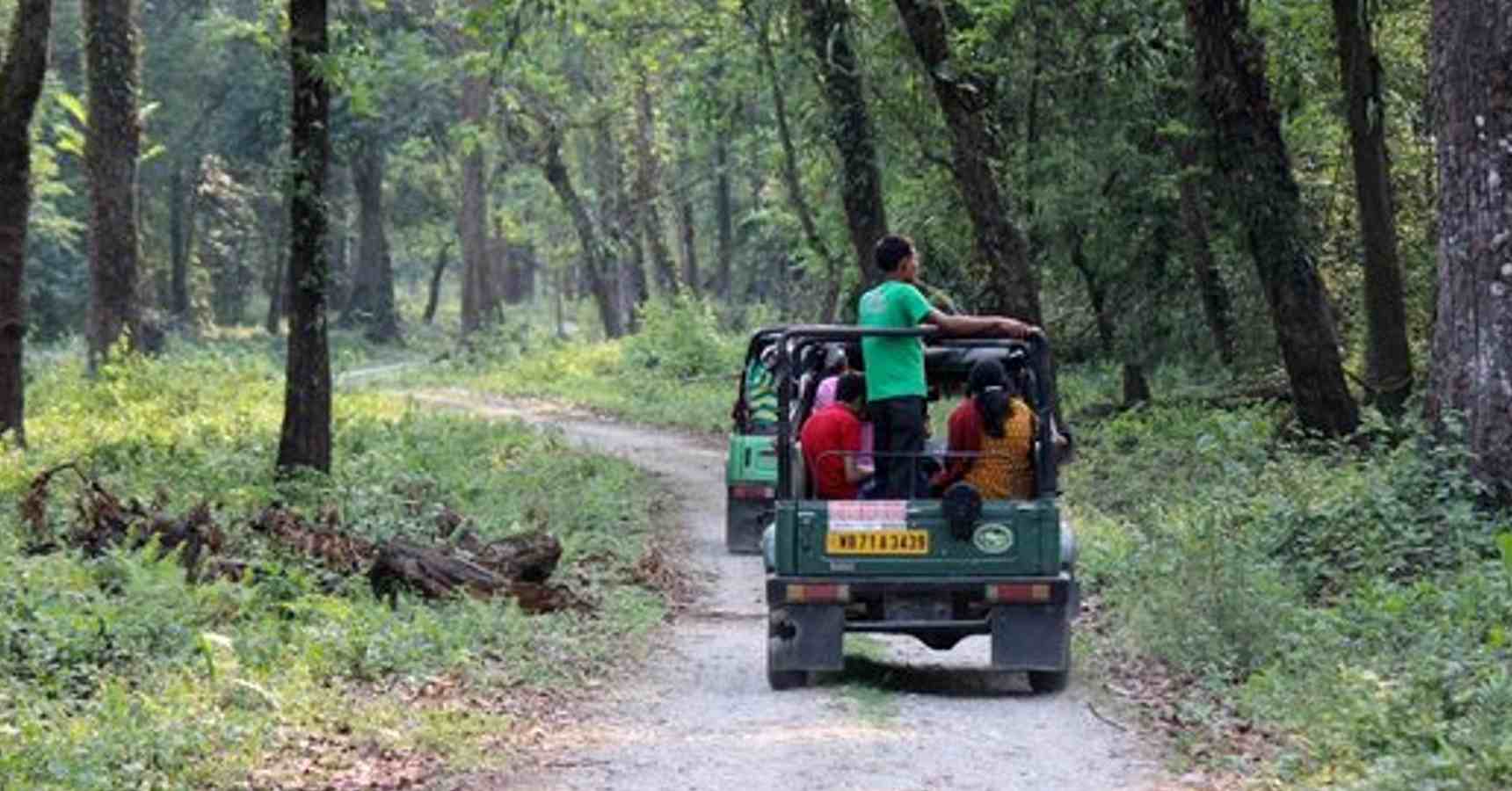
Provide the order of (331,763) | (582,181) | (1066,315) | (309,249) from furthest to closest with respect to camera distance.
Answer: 1. (582,181)
2. (1066,315)
3. (309,249)
4. (331,763)

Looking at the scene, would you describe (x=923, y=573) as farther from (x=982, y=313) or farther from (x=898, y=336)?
(x=982, y=313)

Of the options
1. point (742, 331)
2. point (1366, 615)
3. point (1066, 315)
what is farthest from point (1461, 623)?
point (742, 331)

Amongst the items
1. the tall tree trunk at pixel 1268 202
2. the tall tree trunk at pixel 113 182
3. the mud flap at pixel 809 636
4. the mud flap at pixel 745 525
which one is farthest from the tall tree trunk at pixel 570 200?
the mud flap at pixel 809 636

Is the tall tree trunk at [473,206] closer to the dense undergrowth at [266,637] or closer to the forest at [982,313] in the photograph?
the forest at [982,313]

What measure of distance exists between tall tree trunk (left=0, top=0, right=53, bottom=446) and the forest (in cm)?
5

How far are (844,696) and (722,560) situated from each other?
7703 millimetres

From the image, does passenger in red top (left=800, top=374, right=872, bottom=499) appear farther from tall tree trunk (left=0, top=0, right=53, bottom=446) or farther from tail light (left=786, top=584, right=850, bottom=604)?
tall tree trunk (left=0, top=0, right=53, bottom=446)

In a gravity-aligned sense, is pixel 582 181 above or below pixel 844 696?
above

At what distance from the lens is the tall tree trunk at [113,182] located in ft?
97.7

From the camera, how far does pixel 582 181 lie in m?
79.4

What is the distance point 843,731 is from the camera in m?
10.3

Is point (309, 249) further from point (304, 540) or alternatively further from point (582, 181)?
point (582, 181)

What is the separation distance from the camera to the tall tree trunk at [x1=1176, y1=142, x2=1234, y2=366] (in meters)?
26.3

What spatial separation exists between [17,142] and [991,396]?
13898 mm
